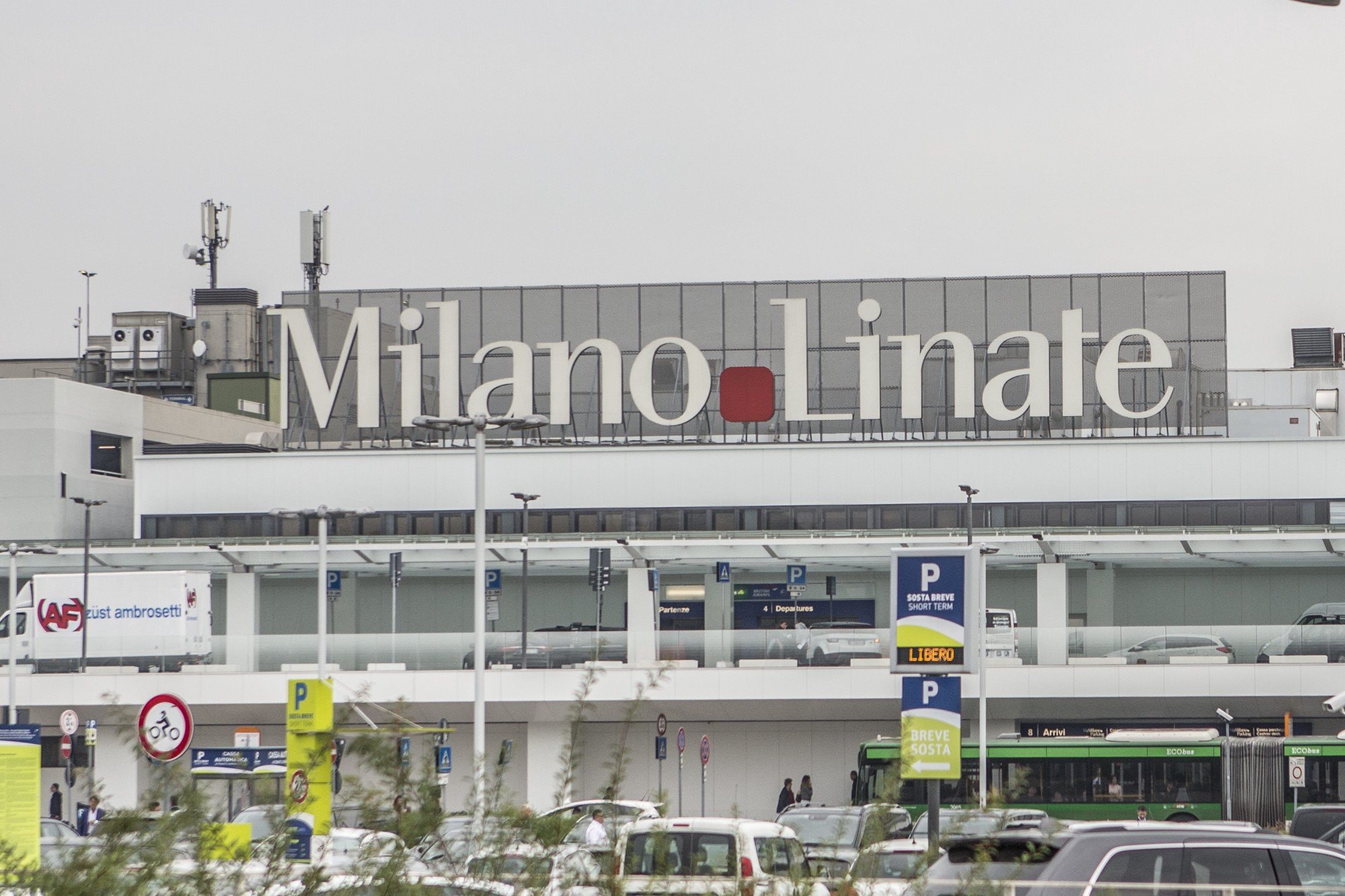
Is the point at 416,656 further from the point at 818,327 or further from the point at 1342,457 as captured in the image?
the point at 1342,457

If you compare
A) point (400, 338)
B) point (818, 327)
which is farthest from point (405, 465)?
point (818, 327)

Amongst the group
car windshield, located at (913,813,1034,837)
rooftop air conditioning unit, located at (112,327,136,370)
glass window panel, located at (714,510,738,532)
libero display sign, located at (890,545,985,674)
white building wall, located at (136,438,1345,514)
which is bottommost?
car windshield, located at (913,813,1034,837)

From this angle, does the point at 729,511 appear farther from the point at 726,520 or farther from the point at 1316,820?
the point at 1316,820

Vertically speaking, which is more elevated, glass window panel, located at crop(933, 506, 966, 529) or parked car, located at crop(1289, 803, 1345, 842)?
glass window panel, located at crop(933, 506, 966, 529)

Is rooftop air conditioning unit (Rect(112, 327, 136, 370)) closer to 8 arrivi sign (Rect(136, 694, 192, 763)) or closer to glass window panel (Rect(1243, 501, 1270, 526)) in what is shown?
glass window panel (Rect(1243, 501, 1270, 526))

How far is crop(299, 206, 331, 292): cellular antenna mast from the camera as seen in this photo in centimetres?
8212

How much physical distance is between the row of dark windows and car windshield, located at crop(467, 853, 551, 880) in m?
46.1

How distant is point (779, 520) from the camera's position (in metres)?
55.8

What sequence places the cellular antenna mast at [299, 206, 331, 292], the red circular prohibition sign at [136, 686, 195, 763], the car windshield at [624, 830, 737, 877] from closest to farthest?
1. the car windshield at [624, 830, 737, 877]
2. the red circular prohibition sign at [136, 686, 195, 763]
3. the cellular antenna mast at [299, 206, 331, 292]

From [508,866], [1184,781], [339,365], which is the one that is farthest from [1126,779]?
[508,866]

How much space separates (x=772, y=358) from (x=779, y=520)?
22.7 feet

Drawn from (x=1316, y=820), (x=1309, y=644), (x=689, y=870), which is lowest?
(x=1316, y=820)

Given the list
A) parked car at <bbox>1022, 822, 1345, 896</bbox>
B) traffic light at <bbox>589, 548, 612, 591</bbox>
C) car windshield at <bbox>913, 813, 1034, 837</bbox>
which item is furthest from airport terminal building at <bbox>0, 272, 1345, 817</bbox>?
car windshield at <bbox>913, 813, 1034, 837</bbox>

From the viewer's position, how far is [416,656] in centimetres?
4838
